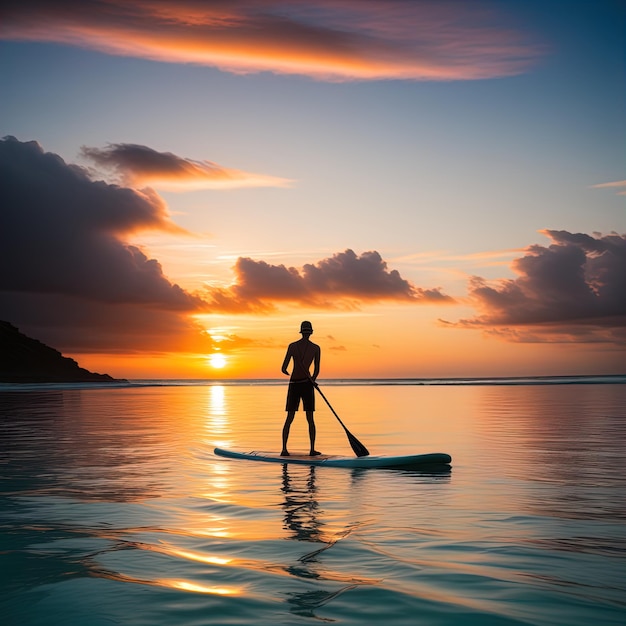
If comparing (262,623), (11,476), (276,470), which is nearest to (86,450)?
(11,476)

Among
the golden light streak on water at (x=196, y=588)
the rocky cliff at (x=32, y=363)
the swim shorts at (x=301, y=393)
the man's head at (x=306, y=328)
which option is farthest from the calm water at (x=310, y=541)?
the rocky cliff at (x=32, y=363)

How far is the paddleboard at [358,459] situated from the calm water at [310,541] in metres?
0.26

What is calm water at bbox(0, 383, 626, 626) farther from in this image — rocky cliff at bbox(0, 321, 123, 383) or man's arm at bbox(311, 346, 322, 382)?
rocky cliff at bbox(0, 321, 123, 383)

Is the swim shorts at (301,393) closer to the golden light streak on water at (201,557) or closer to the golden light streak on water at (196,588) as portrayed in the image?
the golden light streak on water at (201,557)

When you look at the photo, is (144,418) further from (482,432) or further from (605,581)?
(605,581)

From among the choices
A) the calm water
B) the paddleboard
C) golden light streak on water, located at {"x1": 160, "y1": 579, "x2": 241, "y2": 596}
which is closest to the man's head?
the paddleboard

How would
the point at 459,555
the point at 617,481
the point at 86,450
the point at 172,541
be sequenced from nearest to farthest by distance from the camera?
1. the point at 459,555
2. the point at 172,541
3. the point at 617,481
4. the point at 86,450

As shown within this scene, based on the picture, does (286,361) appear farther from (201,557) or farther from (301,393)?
(201,557)

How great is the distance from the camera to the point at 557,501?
10.5 m

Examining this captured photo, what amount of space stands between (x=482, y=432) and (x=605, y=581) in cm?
1675

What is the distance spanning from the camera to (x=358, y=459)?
14.6 metres

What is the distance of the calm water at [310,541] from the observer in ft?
18.4

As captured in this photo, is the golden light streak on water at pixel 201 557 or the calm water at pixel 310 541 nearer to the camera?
the calm water at pixel 310 541

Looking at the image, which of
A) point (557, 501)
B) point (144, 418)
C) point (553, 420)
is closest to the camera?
point (557, 501)
